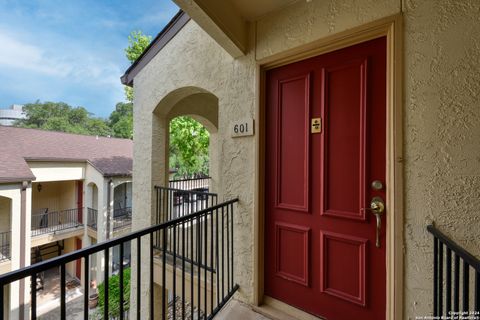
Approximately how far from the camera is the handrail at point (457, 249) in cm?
76

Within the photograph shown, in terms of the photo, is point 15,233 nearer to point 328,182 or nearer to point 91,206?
point 91,206

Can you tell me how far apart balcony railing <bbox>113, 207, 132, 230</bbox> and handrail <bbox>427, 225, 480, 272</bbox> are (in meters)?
9.50

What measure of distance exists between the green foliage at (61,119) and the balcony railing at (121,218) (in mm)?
15887

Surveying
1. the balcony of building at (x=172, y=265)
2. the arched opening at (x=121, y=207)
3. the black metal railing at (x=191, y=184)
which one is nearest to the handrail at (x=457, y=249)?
the balcony of building at (x=172, y=265)

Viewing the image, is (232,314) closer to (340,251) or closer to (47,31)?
(340,251)

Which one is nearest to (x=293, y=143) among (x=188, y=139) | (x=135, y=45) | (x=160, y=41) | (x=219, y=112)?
(x=219, y=112)

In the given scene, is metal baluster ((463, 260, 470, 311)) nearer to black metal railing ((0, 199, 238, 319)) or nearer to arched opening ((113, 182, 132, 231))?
black metal railing ((0, 199, 238, 319))

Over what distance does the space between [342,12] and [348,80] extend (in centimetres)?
48

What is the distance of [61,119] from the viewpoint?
21750 mm

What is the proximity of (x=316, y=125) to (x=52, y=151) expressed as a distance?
940cm

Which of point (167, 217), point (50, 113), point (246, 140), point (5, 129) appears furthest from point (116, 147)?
point (50, 113)

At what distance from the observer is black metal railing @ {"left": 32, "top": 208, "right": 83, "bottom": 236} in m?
7.71

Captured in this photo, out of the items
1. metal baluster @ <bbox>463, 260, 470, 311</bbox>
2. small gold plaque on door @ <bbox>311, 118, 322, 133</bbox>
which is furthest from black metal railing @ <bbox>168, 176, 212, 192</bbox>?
metal baluster @ <bbox>463, 260, 470, 311</bbox>

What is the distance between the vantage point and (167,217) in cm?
328
